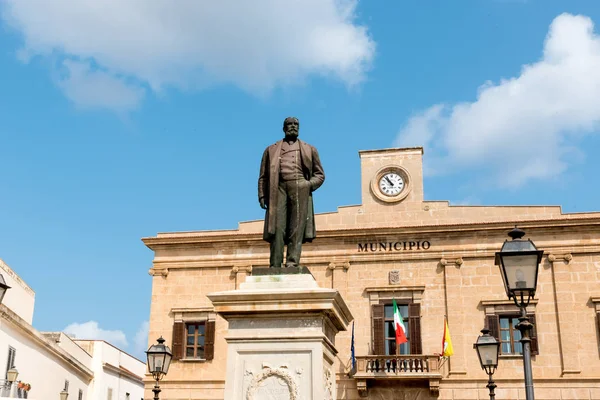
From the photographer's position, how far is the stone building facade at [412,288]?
24.1 m

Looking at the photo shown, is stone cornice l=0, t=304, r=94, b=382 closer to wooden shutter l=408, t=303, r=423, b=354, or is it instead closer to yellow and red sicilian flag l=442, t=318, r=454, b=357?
wooden shutter l=408, t=303, r=423, b=354

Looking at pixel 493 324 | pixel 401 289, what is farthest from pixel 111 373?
pixel 493 324

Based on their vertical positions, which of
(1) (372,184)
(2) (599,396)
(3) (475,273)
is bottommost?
(2) (599,396)

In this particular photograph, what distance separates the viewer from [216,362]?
1021 inches

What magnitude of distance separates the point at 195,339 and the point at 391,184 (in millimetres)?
8973

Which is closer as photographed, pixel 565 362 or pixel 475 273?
pixel 565 362

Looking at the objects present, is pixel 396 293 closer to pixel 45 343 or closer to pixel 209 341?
pixel 209 341

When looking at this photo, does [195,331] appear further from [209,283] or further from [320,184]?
[320,184]

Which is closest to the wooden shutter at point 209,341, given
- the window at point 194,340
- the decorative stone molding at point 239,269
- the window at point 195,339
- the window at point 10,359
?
the window at point 194,340

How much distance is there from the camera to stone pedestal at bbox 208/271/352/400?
21.7 feet

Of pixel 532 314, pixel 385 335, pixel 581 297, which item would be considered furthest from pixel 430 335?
pixel 581 297

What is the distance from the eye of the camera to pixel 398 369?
24.2 metres

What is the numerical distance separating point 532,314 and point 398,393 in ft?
16.5

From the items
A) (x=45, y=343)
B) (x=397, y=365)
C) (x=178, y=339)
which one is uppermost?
(x=45, y=343)
